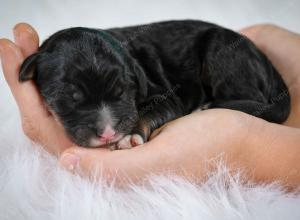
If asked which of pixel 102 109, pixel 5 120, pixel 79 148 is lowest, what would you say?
pixel 5 120

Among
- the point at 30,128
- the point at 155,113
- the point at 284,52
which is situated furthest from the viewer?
the point at 284,52

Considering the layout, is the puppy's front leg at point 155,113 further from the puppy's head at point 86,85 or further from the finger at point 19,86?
the finger at point 19,86

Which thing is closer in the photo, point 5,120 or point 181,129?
point 181,129

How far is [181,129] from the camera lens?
2.69 metres

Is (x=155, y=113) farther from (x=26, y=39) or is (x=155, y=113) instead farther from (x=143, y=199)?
(x=26, y=39)

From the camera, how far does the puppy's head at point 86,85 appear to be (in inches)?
101

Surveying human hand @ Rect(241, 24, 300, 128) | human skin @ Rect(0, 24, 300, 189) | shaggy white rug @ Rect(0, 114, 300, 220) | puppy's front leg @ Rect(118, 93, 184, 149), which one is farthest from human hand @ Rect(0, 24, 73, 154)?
human hand @ Rect(241, 24, 300, 128)

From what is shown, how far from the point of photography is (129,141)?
2742 millimetres

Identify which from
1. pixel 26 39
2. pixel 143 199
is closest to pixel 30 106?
pixel 26 39

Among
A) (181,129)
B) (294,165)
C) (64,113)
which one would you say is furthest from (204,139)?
(64,113)

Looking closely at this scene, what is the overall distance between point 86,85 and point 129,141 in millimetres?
410

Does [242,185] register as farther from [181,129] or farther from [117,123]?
[117,123]

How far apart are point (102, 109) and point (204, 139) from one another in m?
0.56

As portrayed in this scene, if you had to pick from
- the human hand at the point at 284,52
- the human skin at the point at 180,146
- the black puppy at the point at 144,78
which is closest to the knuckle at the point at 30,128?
the human skin at the point at 180,146
